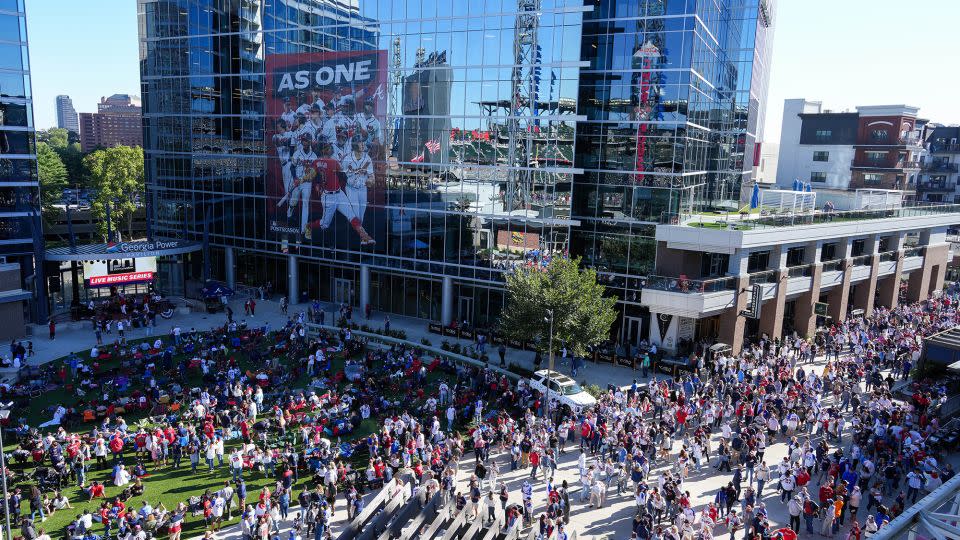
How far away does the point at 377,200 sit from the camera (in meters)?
43.6

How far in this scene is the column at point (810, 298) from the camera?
1577 inches

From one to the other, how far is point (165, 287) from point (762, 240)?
4383cm

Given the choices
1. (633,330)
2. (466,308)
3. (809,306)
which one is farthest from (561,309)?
(809,306)

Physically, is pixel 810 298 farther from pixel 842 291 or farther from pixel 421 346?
pixel 421 346

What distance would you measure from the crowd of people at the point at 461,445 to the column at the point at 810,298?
6.17 meters

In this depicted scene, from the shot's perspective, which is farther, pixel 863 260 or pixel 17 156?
pixel 863 260

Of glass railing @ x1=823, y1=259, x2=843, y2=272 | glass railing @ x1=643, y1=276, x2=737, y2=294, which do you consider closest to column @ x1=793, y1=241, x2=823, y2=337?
glass railing @ x1=823, y1=259, x2=843, y2=272

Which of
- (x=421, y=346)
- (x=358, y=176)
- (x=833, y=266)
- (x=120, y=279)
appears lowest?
(x=421, y=346)

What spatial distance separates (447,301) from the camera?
4247cm

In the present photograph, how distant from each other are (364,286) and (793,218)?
2714cm

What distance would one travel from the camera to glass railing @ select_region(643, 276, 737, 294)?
3428cm

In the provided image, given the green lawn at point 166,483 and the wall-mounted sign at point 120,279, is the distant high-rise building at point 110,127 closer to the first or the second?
the wall-mounted sign at point 120,279

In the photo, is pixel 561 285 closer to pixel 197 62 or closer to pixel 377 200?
pixel 377 200

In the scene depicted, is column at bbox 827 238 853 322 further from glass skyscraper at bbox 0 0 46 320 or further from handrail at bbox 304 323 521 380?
glass skyscraper at bbox 0 0 46 320
